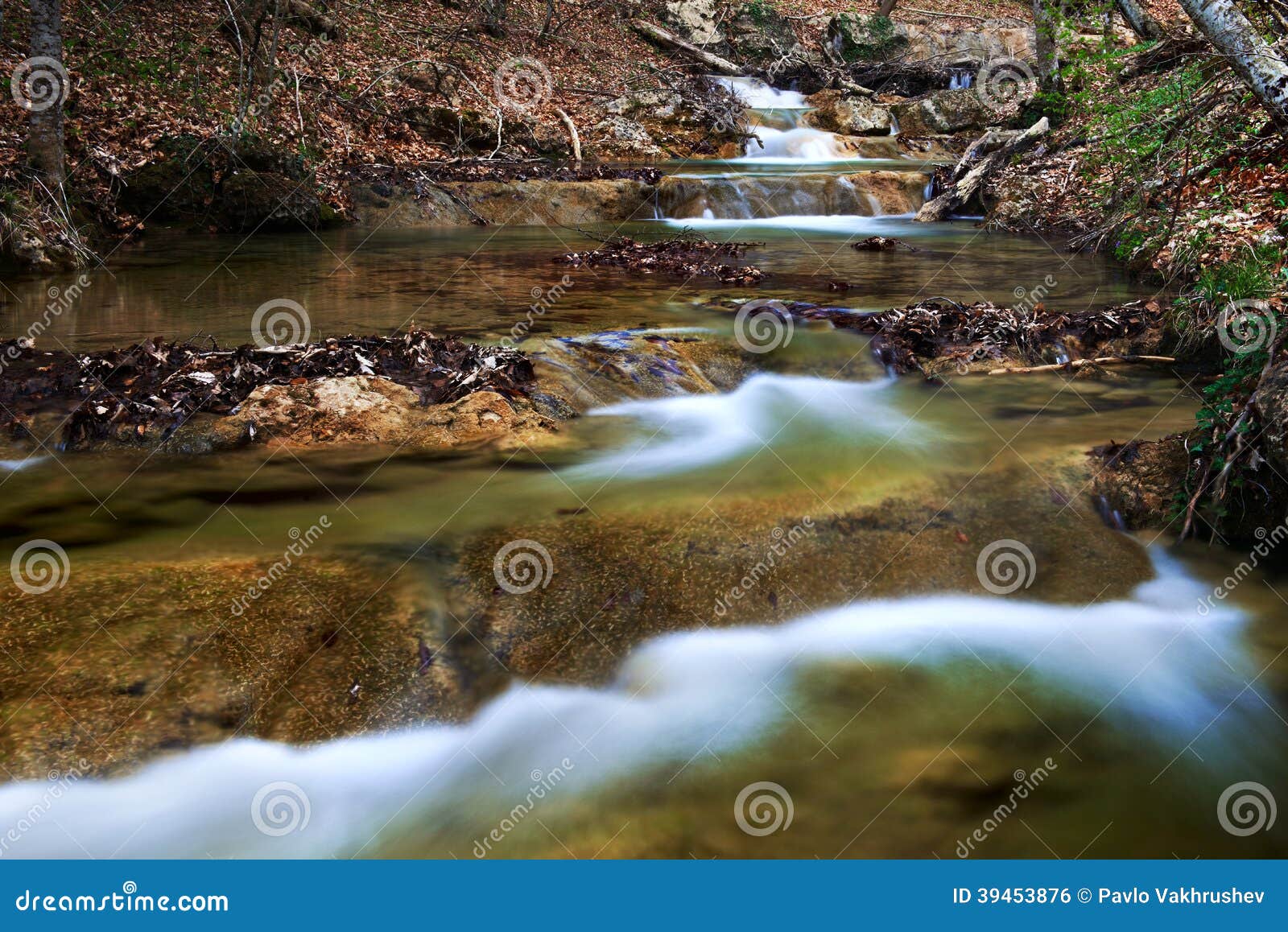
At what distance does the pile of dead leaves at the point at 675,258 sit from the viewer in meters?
9.70

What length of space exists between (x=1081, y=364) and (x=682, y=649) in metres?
4.65

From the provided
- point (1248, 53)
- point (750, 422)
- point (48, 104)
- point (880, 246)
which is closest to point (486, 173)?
point (48, 104)

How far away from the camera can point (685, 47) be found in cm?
2445

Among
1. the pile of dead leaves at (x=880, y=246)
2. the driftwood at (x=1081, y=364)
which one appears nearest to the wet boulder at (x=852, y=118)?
the pile of dead leaves at (x=880, y=246)

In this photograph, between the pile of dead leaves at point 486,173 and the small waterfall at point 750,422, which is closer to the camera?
the small waterfall at point 750,422

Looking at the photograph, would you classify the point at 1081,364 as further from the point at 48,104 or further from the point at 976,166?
the point at 48,104

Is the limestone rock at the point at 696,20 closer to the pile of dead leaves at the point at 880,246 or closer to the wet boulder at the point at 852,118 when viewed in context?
the wet boulder at the point at 852,118

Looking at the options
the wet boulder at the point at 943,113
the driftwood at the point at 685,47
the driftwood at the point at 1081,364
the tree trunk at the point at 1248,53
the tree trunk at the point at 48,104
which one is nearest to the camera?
the tree trunk at the point at 1248,53

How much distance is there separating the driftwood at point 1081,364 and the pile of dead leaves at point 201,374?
12.1 feet

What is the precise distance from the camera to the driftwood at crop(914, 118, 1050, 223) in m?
14.7

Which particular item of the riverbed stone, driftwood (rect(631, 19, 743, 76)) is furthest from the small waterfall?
driftwood (rect(631, 19, 743, 76))

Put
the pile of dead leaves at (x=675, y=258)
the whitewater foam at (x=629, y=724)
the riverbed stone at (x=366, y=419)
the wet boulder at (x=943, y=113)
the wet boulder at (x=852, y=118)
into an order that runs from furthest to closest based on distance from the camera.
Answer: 1. the wet boulder at (x=943, y=113)
2. the wet boulder at (x=852, y=118)
3. the pile of dead leaves at (x=675, y=258)
4. the riverbed stone at (x=366, y=419)
5. the whitewater foam at (x=629, y=724)

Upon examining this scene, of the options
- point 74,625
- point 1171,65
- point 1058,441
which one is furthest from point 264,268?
point 1171,65

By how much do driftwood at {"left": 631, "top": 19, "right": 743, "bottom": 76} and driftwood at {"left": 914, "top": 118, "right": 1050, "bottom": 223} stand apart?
10.1 m
